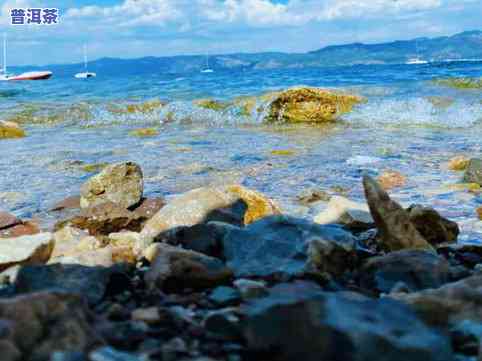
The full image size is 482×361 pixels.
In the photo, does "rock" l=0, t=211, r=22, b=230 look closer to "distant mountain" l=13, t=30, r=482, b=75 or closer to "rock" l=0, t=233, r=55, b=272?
"rock" l=0, t=233, r=55, b=272

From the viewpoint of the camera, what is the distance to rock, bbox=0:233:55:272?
4.12m

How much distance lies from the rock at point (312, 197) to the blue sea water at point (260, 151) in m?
0.16

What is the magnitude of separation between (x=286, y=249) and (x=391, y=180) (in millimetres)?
4784

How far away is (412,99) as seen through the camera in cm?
2305

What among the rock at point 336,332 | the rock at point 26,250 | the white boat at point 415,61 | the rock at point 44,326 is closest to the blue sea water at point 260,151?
the rock at point 26,250

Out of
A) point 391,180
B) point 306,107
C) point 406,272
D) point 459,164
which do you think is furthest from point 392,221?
point 306,107

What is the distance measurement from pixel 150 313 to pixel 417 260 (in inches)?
73.5

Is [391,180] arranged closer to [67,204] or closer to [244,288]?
[67,204]

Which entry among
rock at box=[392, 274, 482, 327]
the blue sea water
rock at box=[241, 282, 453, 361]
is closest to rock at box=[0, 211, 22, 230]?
the blue sea water

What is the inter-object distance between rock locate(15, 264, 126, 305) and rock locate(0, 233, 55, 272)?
28.5 inches

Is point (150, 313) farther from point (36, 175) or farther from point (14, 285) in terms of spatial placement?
point (36, 175)

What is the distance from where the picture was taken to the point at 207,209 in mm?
5770

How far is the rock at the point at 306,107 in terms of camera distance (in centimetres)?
2031

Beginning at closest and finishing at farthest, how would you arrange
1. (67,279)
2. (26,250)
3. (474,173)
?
1. (67,279)
2. (26,250)
3. (474,173)
